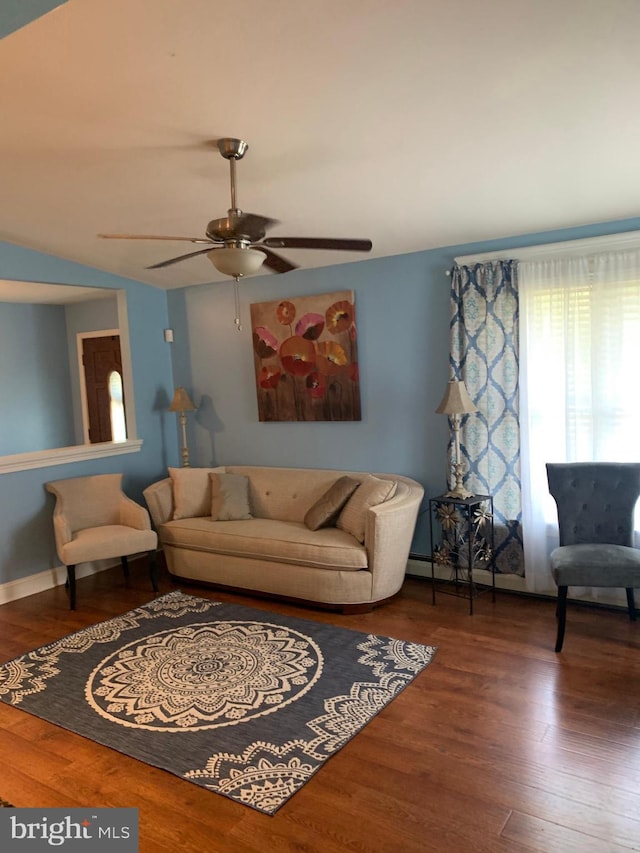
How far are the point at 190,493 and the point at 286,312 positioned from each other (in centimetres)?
169

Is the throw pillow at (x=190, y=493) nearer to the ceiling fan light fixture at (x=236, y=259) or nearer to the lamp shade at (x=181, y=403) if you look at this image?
the lamp shade at (x=181, y=403)

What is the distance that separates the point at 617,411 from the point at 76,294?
204 inches

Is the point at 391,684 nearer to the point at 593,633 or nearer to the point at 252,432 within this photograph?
the point at 593,633

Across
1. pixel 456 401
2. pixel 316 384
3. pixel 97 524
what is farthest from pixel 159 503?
pixel 456 401

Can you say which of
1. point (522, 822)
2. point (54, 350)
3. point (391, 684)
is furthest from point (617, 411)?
point (54, 350)

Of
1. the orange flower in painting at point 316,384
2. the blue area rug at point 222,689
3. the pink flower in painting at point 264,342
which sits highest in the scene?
the pink flower in painting at point 264,342

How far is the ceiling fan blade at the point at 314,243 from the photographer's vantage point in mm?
2824

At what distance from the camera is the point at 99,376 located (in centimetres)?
709

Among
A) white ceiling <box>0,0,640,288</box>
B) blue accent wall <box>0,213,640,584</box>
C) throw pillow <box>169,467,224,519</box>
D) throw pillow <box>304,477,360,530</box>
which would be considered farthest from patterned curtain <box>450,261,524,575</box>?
throw pillow <box>169,467,224,519</box>

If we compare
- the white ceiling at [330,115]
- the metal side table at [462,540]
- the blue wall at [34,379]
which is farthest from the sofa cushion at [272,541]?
the blue wall at [34,379]

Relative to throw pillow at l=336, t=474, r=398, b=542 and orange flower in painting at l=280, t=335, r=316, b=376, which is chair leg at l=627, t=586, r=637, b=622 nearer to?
throw pillow at l=336, t=474, r=398, b=542

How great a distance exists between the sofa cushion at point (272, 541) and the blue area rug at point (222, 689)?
400 millimetres

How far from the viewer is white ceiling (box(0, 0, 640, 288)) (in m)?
2.15

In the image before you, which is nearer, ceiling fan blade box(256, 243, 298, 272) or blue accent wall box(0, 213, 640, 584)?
ceiling fan blade box(256, 243, 298, 272)
